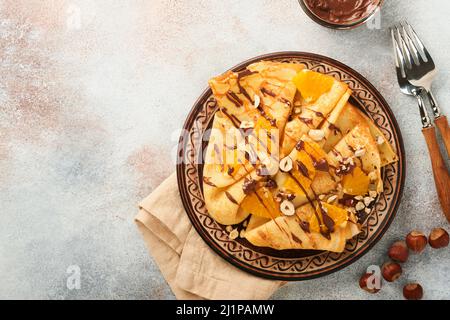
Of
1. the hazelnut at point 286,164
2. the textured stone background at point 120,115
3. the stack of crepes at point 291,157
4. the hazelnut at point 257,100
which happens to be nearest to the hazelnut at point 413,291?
the textured stone background at point 120,115

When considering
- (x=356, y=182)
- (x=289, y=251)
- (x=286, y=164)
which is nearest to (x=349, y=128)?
(x=356, y=182)

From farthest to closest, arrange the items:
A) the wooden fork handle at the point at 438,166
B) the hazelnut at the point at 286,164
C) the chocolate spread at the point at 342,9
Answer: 1. the wooden fork handle at the point at 438,166
2. the chocolate spread at the point at 342,9
3. the hazelnut at the point at 286,164

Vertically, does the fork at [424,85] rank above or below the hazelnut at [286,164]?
above

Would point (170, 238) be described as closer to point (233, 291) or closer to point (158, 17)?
point (233, 291)

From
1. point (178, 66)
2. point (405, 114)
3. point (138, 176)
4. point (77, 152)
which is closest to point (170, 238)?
point (138, 176)

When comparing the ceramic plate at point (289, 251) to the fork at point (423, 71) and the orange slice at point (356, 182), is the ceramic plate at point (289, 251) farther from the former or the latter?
the fork at point (423, 71)

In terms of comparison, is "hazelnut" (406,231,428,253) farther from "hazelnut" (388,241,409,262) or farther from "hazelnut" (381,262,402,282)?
"hazelnut" (381,262,402,282)

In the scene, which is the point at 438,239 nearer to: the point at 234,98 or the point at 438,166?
the point at 438,166
